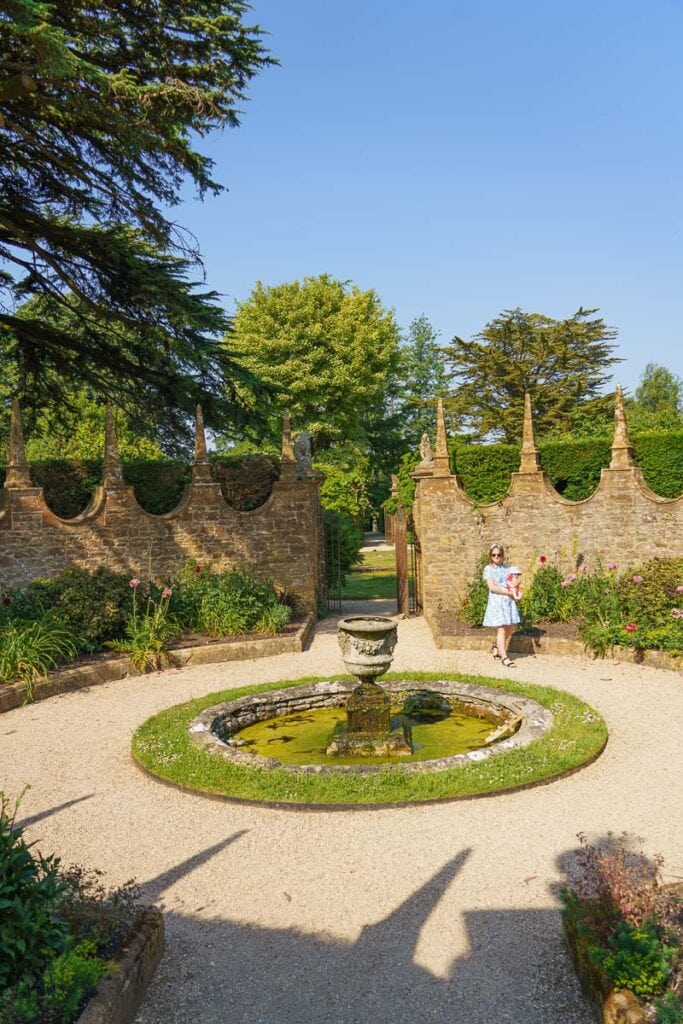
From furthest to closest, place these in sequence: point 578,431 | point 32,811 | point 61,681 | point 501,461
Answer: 1. point 578,431
2. point 501,461
3. point 61,681
4. point 32,811

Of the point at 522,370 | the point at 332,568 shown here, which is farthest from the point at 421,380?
the point at 332,568

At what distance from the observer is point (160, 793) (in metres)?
6.45

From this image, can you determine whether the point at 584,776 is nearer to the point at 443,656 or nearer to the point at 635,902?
the point at 635,902

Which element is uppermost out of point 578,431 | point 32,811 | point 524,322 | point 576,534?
point 524,322

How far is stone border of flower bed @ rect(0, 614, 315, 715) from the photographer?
30.9 ft

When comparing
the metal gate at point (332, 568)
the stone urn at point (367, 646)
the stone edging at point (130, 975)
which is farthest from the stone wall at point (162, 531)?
the stone edging at point (130, 975)

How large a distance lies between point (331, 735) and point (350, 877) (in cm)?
320

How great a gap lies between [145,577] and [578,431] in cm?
1787

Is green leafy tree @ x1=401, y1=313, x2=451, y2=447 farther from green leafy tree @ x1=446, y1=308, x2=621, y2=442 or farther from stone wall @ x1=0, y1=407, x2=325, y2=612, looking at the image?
stone wall @ x1=0, y1=407, x2=325, y2=612

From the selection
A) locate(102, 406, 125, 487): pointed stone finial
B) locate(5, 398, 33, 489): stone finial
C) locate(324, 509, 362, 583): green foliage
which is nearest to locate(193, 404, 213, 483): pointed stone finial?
locate(102, 406, 125, 487): pointed stone finial

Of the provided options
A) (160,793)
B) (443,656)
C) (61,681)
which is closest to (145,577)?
(61,681)

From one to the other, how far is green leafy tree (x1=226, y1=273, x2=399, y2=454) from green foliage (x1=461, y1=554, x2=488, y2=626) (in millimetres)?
19686

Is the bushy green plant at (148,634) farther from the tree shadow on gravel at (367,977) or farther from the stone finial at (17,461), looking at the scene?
the tree shadow on gravel at (367,977)

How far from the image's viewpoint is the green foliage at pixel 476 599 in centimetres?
1310
